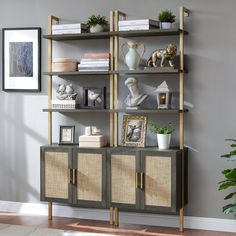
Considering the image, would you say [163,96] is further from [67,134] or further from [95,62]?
[67,134]

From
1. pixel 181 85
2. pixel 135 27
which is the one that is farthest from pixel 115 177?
pixel 135 27

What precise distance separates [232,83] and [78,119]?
4.97 ft

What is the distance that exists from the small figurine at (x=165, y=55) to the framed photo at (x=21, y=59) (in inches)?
48.5

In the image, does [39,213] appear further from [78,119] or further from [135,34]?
[135,34]

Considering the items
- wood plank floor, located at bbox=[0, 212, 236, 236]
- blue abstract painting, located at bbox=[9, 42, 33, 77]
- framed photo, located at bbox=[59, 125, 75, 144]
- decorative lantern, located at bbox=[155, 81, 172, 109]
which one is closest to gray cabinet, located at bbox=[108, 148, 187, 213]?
wood plank floor, located at bbox=[0, 212, 236, 236]

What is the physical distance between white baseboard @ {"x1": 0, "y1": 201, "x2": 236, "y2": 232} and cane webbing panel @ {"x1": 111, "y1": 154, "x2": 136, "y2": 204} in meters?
0.35

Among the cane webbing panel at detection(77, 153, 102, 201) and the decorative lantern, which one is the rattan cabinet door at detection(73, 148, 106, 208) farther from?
the decorative lantern

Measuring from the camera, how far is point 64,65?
16.9 ft

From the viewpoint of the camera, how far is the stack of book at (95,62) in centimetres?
503

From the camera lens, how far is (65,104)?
204 inches

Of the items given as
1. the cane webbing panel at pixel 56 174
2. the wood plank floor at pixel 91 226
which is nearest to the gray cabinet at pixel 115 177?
the cane webbing panel at pixel 56 174

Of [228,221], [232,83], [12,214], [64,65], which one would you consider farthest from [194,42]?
[12,214]

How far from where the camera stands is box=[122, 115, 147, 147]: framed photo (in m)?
5.04

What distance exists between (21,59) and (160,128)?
5.28 feet
